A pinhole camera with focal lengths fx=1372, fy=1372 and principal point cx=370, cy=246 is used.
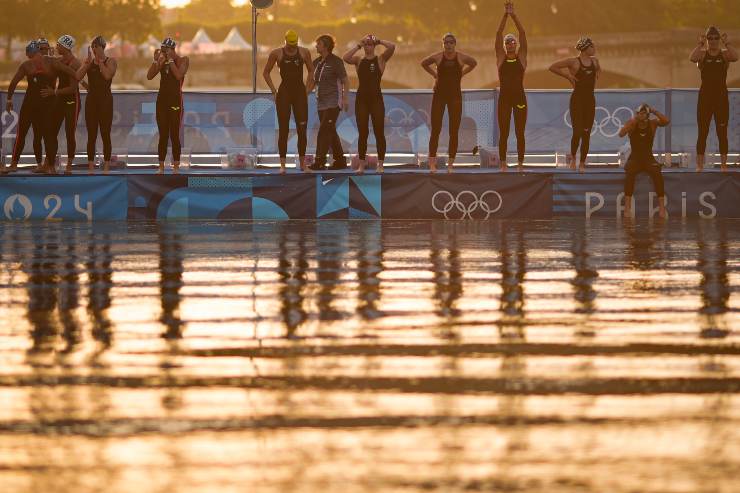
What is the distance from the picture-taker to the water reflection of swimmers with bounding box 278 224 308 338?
786 cm

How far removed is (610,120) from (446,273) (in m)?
9.65

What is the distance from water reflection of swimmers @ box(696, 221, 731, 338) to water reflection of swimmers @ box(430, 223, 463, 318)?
57.3 inches

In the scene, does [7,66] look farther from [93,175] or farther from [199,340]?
[199,340]

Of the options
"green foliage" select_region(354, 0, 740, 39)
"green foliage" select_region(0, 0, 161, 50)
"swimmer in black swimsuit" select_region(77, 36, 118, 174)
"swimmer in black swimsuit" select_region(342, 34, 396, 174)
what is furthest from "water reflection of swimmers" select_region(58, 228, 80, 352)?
"green foliage" select_region(0, 0, 161, 50)

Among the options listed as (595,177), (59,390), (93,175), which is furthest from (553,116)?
(59,390)

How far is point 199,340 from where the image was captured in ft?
23.0

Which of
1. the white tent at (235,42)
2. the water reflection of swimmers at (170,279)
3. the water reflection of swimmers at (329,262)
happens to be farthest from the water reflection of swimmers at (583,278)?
the white tent at (235,42)

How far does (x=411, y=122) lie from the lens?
768 inches

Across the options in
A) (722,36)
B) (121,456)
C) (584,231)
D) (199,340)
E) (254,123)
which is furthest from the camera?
(254,123)

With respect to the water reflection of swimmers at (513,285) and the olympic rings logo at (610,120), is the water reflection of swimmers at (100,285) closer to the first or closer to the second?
the water reflection of swimmers at (513,285)

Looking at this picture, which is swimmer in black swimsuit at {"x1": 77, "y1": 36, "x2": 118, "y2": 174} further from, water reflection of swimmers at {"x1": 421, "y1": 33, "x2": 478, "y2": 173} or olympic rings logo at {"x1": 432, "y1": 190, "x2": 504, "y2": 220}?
olympic rings logo at {"x1": 432, "y1": 190, "x2": 504, "y2": 220}

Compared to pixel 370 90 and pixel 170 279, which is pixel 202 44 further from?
pixel 170 279

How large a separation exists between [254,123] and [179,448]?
1477cm

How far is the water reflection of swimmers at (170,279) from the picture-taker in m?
7.57
